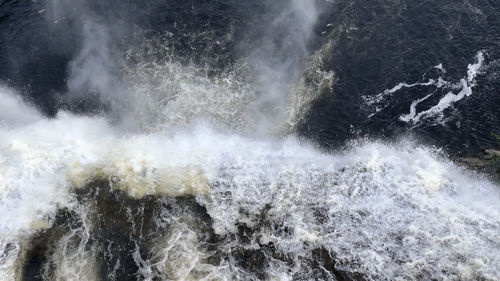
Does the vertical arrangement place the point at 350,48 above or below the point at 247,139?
above

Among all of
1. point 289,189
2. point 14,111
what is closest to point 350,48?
point 289,189

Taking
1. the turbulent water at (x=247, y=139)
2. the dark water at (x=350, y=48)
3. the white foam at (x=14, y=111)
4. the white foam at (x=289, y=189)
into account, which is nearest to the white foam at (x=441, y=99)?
the turbulent water at (x=247, y=139)

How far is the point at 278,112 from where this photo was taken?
2338cm

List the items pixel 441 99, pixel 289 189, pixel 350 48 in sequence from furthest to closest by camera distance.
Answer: pixel 350 48, pixel 441 99, pixel 289 189

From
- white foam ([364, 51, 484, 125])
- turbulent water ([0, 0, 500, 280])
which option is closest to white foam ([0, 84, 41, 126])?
turbulent water ([0, 0, 500, 280])

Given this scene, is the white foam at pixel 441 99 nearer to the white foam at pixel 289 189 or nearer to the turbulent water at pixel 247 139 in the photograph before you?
the turbulent water at pixel 247 139

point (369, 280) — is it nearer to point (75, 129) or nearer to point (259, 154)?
point (259, 154)

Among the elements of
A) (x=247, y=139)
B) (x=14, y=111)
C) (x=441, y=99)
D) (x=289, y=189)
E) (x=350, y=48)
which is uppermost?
(x=350, y=48)

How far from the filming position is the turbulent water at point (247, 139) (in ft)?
59.0

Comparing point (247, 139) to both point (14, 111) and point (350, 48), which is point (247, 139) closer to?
point (350, 48)

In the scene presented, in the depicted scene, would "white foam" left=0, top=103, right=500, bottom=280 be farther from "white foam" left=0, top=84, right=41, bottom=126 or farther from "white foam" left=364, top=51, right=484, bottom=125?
"white foam" left=364, top=51, right=484, bottom=125

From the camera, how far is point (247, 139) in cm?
2238

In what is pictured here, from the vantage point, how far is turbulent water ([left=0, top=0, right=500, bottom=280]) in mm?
17984

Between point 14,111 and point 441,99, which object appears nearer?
point 14,111
